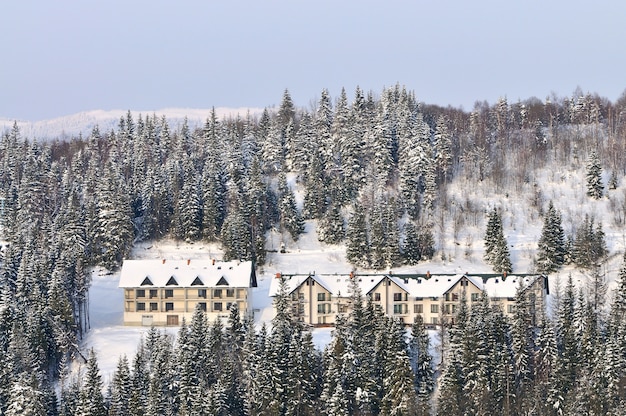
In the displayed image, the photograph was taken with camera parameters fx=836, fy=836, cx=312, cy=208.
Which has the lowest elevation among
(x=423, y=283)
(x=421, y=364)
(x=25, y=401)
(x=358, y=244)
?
(x=25, y=401)

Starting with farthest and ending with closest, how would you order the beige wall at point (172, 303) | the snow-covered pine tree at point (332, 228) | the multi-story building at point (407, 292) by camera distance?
the snow-covered pine tree at point (332, 228) < the beige wall at point (172, 303) < the multi-story building at point (407, 292)

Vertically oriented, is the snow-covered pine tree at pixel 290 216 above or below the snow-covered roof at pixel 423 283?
above

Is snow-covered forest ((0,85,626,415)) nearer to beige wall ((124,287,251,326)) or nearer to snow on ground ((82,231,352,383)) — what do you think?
snow on ground ((82,231,352,383))

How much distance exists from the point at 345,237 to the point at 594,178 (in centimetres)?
3740

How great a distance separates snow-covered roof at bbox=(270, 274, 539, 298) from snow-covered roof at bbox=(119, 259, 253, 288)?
412 centimetres

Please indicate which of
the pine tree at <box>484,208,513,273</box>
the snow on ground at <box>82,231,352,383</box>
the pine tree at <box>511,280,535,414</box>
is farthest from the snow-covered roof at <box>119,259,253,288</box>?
the pine tree at <box>484,208,513,273</box>

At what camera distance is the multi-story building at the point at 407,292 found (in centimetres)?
8406

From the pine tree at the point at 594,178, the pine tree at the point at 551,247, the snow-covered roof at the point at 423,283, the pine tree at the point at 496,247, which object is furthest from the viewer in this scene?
the pine tree at the point at 594,178

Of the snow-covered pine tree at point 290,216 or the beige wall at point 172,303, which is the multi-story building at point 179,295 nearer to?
the beige wall at point 172,303

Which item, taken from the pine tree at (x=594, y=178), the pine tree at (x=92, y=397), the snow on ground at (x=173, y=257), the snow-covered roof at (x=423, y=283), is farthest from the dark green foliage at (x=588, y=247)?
the pine tree at (x=92, y=397)

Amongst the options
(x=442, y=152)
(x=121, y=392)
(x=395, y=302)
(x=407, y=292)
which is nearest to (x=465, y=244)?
(x=442, y=152)

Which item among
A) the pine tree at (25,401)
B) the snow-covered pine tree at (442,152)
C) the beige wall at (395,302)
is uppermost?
the snow-covered pine tree at (442,152)

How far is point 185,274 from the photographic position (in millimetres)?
88062

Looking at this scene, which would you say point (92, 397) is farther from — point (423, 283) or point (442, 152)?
point (442, 152)
